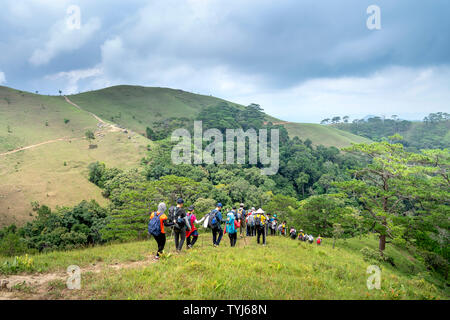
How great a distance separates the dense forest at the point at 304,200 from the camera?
1733cm

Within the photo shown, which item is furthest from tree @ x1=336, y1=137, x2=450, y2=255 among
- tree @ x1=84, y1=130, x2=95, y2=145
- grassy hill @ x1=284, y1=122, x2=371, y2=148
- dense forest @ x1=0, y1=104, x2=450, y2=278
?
grassy hill @ x1=284, y1=122, x2=371, y2=148

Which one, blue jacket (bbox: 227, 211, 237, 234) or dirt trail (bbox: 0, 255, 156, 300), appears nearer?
dirt trail (bbox: 0, 255, 156, 300)

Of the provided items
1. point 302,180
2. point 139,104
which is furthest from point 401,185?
point 139,104

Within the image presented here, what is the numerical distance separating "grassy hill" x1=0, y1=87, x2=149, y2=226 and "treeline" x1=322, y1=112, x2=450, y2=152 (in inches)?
5179

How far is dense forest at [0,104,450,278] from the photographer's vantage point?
1733 cm

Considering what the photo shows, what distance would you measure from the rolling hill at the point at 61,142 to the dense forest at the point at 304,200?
4.84 meters

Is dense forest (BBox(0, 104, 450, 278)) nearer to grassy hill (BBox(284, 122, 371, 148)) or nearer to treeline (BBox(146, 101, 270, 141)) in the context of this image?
treeline (BBox(146, 101, 270, 141))

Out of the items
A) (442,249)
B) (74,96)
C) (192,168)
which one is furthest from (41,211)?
(74,96)

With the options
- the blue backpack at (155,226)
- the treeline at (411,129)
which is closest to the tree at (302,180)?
the blue backpack at (155,226)

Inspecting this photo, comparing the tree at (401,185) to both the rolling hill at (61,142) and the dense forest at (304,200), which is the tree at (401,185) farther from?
the rolling hill at (61,142)

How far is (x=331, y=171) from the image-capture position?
7006 cm

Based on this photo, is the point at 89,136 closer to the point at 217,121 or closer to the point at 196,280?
the point at 217,121

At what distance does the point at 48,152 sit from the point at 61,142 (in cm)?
784

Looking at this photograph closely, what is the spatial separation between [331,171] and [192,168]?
43.6 meters
